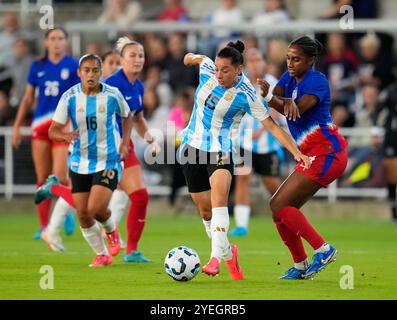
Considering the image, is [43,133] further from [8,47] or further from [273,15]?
[8,47]

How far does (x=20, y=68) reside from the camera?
879 inches

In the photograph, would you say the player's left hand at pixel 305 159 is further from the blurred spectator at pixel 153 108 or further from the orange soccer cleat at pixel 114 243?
the blurred spectator at pixel 153 108

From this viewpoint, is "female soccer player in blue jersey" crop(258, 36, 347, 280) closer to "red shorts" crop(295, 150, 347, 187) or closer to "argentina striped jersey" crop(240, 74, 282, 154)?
"red shorts" crop(295, 150, 347, 187)

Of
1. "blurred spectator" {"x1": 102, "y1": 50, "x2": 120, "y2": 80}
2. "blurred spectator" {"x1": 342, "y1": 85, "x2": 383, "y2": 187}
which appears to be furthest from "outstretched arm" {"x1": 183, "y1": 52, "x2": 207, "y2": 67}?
"blurred spectator" {"x1": 342, "y1": 85, "x2": 383, "y2": 187}

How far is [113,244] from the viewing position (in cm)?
1302

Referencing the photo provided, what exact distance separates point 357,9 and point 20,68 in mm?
6980

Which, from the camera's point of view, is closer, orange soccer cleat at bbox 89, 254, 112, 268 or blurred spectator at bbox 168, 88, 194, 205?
orange soccer cleat at bbox 89, 254, 112, 268

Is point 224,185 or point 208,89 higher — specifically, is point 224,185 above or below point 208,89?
below

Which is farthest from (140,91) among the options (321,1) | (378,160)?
(321,1)

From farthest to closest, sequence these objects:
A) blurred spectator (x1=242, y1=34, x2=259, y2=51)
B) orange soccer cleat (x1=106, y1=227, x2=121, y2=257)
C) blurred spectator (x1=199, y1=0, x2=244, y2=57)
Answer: blurred spectator (x1=199, y1=0, x2=244, y2=57) < blurred spectator (x1=242, y1=34, x2=259, y2=51) < orange soccer cleat (x1=106, y1=227, x2=121, y2=257)

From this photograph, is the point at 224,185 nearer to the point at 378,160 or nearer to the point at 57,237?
the point at 57,237

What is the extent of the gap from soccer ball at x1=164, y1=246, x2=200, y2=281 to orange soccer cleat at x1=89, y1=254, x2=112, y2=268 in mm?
1545

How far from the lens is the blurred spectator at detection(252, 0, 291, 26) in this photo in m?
21.9
